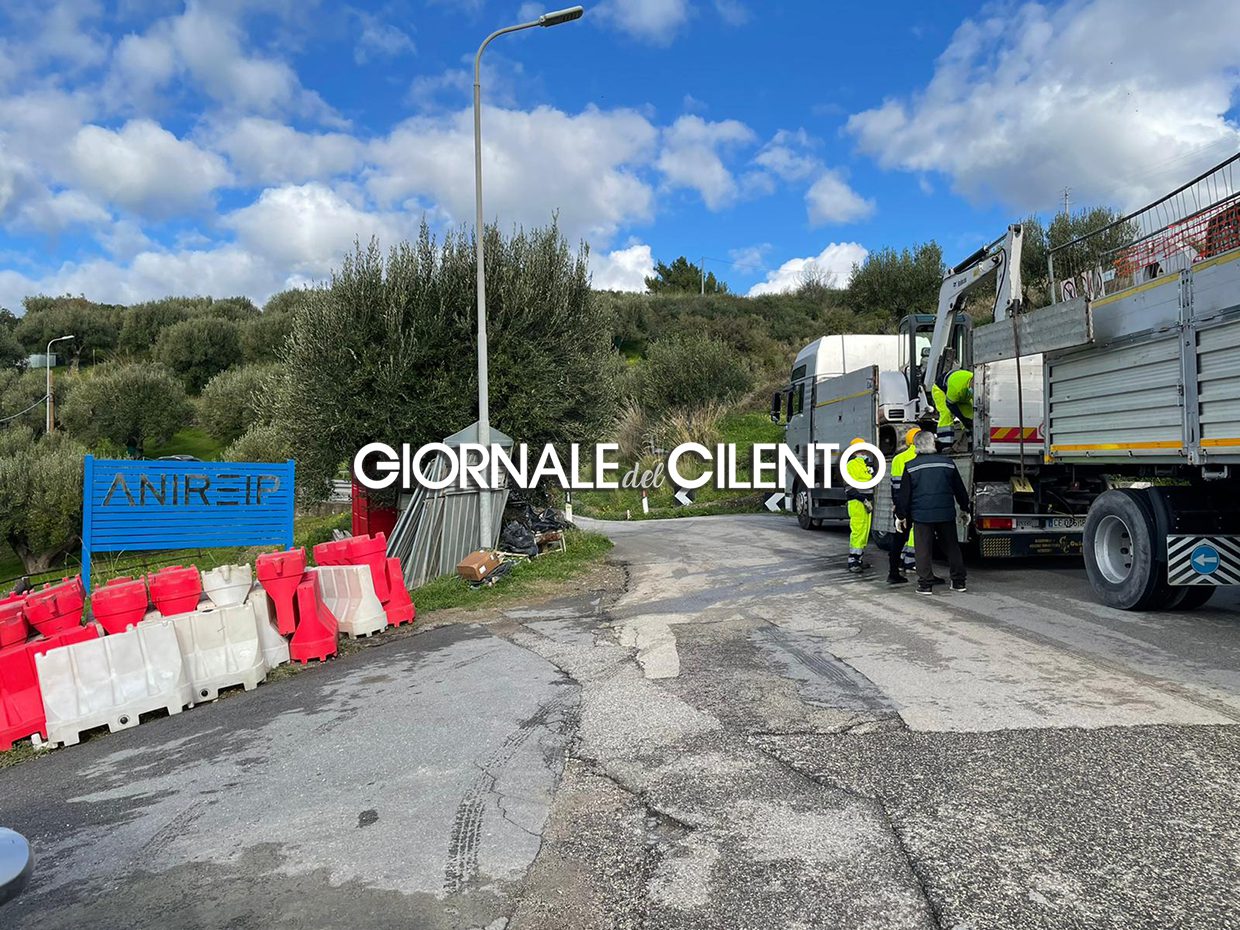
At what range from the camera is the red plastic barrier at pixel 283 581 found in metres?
6.91

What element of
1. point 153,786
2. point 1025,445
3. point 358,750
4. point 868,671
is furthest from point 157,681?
point 1025,445

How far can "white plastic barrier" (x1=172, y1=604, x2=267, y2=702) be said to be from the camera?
19.7 feet

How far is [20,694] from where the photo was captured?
17.8ft

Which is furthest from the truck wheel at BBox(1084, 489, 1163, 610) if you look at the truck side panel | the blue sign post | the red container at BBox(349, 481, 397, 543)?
the red container at BBox(349, 481, 397, 543)

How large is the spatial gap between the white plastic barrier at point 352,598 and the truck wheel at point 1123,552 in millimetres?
6723

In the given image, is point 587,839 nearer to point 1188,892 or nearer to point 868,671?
point 1188,892

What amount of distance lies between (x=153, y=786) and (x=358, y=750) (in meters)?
1.02

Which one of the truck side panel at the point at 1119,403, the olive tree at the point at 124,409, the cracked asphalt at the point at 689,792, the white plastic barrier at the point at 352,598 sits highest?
the olive tree at the point at 124,409

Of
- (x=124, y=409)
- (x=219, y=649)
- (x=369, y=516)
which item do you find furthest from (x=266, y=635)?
(x=124, y=409)

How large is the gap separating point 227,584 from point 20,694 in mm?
2322

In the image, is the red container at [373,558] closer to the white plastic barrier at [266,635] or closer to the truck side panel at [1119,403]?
the white plastic barrier at [266,635]

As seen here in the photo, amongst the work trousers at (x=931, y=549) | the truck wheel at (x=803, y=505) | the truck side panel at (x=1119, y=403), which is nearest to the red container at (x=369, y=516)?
the truck wheel at (x=803, y=505)

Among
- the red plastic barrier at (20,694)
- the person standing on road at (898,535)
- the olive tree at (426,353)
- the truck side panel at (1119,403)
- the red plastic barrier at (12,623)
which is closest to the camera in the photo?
the red plastic barrier at (20,694)

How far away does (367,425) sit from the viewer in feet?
50.3
